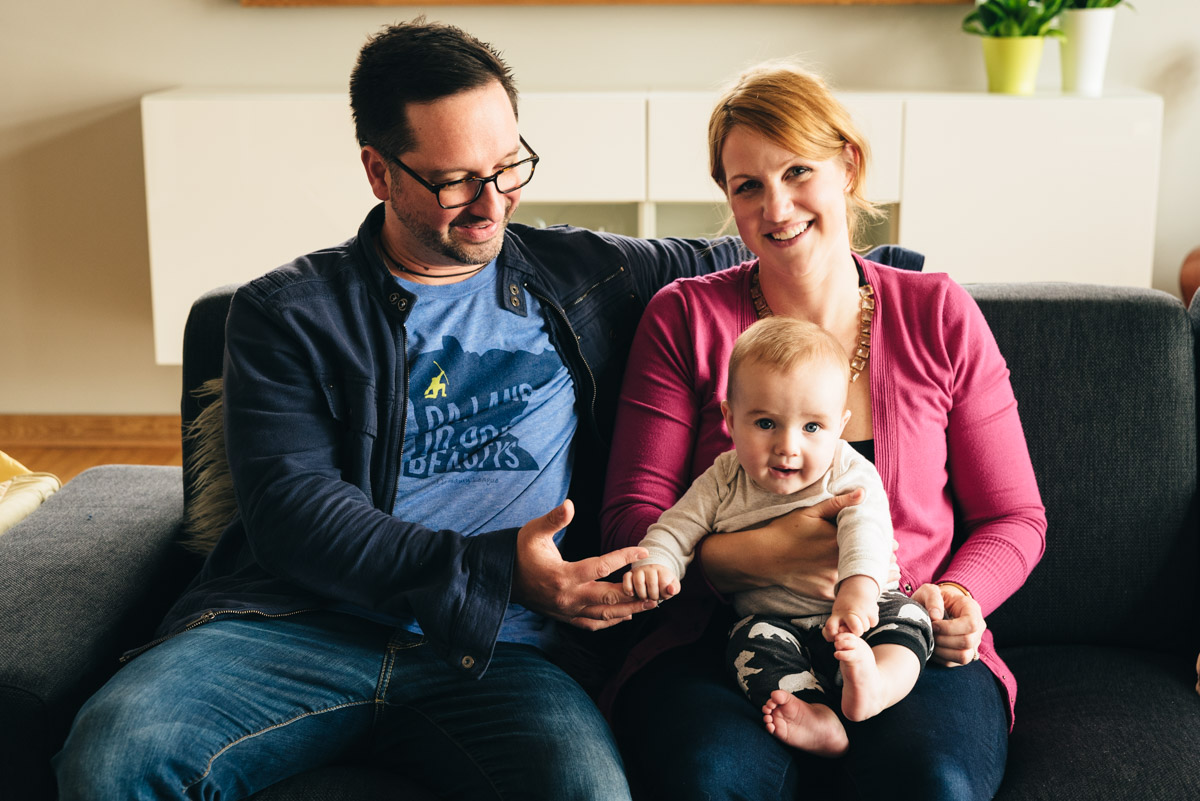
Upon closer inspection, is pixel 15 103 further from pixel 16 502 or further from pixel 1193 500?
pixel 1193 500

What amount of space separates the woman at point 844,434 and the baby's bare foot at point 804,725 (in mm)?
35

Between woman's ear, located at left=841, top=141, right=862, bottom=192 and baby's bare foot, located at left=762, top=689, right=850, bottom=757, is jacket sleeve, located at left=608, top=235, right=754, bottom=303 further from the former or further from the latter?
baby's bare foot, located at left=762, top=689, right=850, bottom=757

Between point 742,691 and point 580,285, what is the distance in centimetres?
65

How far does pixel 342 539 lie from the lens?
139 cm

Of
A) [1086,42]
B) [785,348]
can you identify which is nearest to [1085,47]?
[1086,42]

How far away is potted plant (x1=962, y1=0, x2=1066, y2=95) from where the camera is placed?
324cm

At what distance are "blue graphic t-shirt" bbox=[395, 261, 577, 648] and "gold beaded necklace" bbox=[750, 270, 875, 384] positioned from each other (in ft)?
1.02

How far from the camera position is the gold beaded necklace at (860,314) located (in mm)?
1534

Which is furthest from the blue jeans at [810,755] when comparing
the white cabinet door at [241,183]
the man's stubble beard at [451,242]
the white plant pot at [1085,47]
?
the white plant pot at [1085,47]

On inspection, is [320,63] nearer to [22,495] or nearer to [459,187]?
[22,495]

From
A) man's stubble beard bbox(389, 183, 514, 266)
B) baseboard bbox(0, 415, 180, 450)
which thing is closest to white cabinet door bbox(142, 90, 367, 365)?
baseboard bbox(0, 415, 180, 450)

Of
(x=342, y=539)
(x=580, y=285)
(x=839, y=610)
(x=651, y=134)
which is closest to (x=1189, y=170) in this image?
(x=651, y=134)

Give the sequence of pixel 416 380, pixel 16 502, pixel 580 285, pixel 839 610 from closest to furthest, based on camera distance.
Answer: pixel 839 610
pixel 416 380
pixel 580 285
pixel 16 502

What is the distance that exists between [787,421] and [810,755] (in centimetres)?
40
